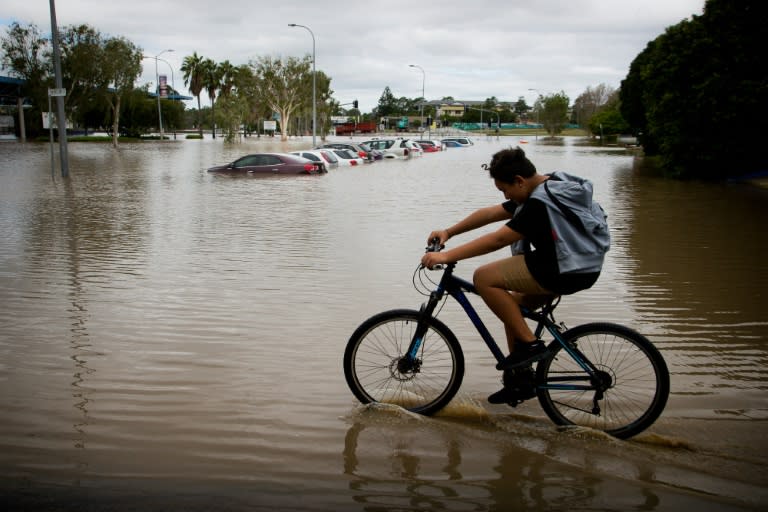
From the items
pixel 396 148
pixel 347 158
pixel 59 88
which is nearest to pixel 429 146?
pixel 396 148

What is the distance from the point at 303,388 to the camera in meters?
4.86

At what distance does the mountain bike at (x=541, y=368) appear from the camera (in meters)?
3.93

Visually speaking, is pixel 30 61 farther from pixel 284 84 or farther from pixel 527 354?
pixel 527 354

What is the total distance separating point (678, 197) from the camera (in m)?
20.2

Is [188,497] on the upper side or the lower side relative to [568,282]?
lower

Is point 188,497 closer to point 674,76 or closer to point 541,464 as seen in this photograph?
point 541,464

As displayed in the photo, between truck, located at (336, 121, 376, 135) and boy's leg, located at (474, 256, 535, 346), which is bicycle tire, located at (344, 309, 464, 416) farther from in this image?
truck, located at (336, 121, 376, 135)

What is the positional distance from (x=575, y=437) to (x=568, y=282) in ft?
3.04

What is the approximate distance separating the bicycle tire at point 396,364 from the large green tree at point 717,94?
26.0 m

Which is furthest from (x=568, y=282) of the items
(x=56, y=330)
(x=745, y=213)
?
(x=745, y=213)

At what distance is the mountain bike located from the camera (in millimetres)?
3930

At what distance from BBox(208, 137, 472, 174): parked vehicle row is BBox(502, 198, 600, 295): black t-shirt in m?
23.8

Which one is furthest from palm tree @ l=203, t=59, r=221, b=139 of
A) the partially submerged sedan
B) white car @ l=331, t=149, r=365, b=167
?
the partially submerged sedan

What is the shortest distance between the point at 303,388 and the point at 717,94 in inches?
1055
